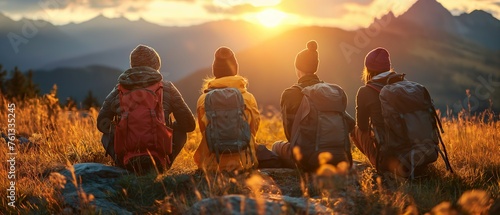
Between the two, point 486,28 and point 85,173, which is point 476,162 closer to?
point 85,173

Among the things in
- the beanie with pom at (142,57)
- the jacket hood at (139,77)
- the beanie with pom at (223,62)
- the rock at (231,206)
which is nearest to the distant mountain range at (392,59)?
the beanie with pom at (223,62)

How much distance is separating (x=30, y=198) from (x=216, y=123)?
228 centimetres

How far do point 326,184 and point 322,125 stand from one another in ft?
3.70

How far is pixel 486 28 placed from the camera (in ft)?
640

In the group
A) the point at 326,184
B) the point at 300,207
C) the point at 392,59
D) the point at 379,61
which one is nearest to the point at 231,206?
the point at 300,207

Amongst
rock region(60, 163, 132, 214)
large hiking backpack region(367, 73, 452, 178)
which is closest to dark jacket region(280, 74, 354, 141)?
large hiking backpack region(367, 73, 452, 178)

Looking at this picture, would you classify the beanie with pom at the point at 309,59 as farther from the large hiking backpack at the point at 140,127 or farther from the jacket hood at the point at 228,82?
the large hiking backpack at the point at 140,127

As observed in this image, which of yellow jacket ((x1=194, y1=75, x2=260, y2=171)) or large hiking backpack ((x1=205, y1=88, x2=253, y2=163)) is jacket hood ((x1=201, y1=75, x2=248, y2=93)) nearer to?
yellow jacket ((x1=194, y1=75, x2=260, y2=171))

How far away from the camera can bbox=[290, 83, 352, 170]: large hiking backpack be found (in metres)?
6.38

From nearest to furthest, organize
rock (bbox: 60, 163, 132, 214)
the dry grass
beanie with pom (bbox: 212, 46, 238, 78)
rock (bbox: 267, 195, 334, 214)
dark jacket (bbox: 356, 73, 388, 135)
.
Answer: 1. rock (bbox: 267, 195, 334, 214)
2. the dry grass
3. rock (bbox: 60, 163, 132, 214)
4. dark jacket (bbox: 356, 73, 388, 135)
5. beanie with pom (bbox: 212, 46, 238, 78)

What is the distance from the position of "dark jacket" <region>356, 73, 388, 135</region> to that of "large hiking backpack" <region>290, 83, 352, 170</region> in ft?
1.13

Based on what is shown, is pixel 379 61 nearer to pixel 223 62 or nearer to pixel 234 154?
pixel 223 62

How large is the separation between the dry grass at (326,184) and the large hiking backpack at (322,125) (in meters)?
0.35

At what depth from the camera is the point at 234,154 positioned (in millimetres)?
6555
